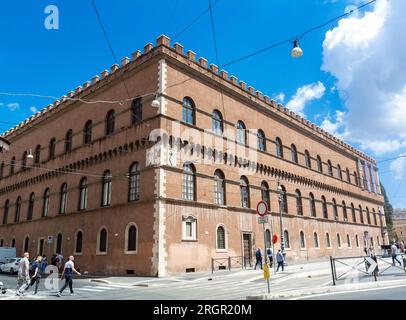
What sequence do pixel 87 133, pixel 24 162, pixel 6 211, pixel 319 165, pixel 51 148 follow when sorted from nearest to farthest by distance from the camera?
pixel 87 133, pixel 51 148, pixel 24 162, pixel 6 211, pixel 319 165

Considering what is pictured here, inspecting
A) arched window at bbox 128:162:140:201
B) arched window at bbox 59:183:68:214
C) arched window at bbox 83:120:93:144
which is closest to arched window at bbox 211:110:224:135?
arched window at bbox 128:162:140:201

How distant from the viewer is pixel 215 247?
23.0 m

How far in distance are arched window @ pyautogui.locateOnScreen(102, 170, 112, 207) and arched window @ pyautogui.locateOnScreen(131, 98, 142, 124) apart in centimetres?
447

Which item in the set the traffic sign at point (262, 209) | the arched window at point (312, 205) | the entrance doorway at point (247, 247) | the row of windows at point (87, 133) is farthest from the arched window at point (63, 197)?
the arched window at point (312, 205)

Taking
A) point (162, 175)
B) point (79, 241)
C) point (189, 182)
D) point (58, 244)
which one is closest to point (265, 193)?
point (189, 182)

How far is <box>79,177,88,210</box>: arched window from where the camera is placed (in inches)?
1045

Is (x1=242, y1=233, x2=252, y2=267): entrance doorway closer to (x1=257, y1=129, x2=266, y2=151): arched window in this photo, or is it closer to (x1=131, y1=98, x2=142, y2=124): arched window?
(x1=257, y1=129, x2=266, y2=151): arched window

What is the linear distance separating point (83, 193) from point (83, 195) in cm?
16

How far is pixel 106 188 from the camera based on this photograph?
24828 millimetres

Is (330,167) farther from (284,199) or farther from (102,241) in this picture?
(102,241)
